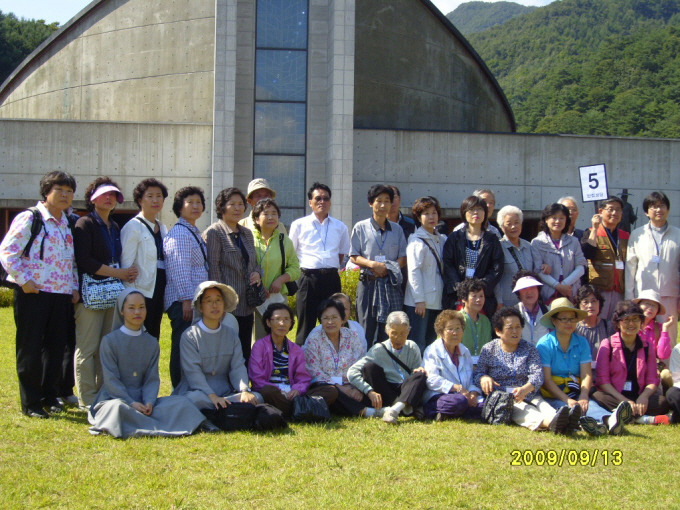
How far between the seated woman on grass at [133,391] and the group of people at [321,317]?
0.01 m

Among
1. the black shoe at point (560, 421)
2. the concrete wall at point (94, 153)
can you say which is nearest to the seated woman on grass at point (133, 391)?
the black shoe at point (560, 421)

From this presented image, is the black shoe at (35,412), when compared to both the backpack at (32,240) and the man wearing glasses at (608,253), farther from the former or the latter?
the man wearing glasses at (608,253)

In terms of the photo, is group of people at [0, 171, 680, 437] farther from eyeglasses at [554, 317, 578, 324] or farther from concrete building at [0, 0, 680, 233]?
concrete building at [0, 0, 680, 233]

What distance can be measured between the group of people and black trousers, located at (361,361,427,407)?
2 centimetres

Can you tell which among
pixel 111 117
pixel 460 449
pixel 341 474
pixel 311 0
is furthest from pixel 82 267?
pixel 111 117

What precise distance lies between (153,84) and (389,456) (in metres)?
18.1

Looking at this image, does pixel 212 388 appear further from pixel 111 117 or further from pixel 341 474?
pixel 111 117

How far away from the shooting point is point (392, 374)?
21.4 feet

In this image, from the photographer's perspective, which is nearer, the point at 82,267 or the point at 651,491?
the point at 651,491

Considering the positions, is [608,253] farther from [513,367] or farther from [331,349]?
[331,349]

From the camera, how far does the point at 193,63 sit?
20.2m

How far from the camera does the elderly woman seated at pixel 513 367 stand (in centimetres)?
606

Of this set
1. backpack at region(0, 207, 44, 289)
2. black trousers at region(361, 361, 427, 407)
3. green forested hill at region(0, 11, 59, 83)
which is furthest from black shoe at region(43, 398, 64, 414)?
green forested hill at region(0, 11, 59, 83)

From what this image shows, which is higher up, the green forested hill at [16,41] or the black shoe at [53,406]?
the green forested hill at [16,41]
